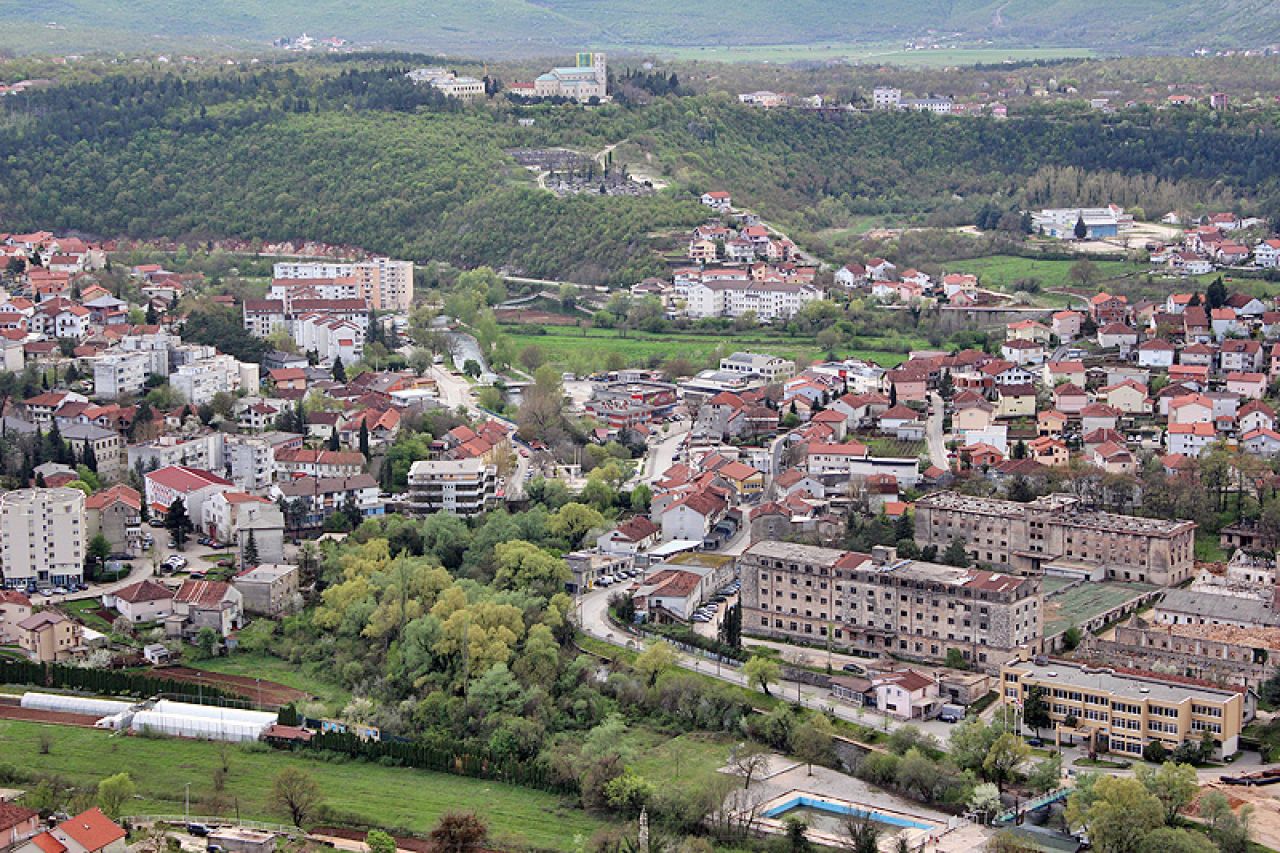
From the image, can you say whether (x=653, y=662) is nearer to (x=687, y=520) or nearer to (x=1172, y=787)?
(x=687, y=520)

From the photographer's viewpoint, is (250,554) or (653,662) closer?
(653,662)

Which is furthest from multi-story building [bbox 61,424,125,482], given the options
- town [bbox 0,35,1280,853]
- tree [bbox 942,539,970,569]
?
tree [bbox 942,539,970,569]

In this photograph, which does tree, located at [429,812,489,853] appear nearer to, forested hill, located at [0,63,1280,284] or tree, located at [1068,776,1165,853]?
tree, located at [1068,776,1165,853]

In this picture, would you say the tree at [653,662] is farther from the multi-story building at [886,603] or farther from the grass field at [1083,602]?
the grass field at [1083,602]

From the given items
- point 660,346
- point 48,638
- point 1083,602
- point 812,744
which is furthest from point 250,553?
point 660,346

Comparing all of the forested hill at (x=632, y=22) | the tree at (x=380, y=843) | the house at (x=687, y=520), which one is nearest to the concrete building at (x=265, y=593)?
the house at (x=687, y=520)

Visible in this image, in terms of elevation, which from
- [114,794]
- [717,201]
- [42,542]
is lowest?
[114,794]
